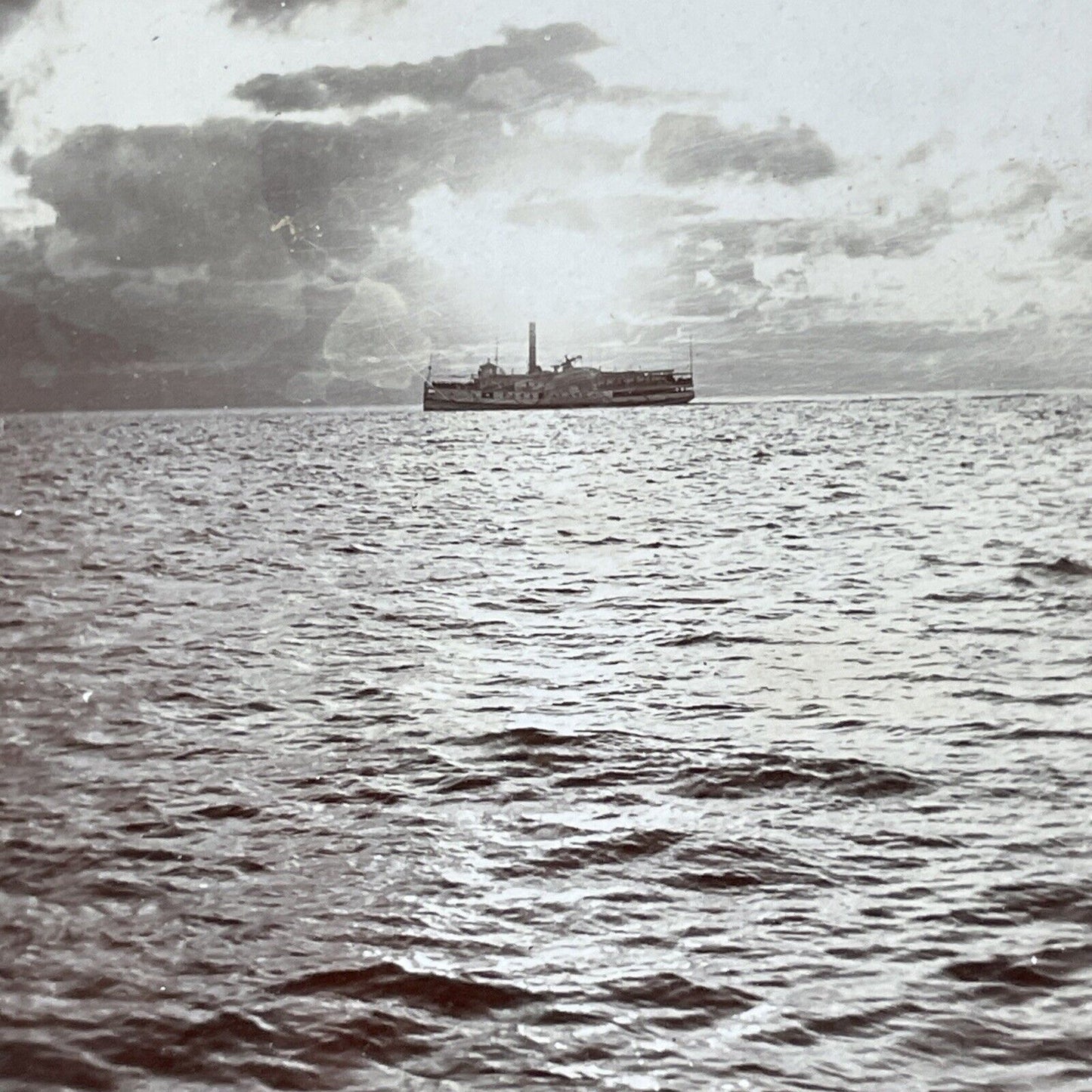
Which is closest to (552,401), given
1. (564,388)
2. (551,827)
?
(564,388)

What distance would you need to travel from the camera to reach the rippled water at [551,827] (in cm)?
277

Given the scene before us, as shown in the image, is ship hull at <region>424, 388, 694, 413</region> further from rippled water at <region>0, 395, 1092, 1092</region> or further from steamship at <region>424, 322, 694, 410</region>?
rippled water at <region>0, 395, 1092, 1092</region>

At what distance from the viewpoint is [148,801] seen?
A: 459 centimetres

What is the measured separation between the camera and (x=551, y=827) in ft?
14.0

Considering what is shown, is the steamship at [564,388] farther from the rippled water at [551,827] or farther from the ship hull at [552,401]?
the rippled water at [551,827]

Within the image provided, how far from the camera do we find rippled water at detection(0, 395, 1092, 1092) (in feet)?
9.07

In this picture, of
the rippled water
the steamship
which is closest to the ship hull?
the steamship

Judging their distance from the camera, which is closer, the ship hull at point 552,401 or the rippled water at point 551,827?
the rippled water at point 551,827

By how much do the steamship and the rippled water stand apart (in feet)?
269

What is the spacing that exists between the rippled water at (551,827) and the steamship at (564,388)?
81890 mm

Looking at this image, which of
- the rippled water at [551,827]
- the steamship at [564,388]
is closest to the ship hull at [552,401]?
the steamship at [564,388]

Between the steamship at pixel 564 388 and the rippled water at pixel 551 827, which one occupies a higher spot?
the steamship at pixel 564 388

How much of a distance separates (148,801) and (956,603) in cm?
687

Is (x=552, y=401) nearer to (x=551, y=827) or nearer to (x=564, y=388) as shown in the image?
(x=564, y=388)
